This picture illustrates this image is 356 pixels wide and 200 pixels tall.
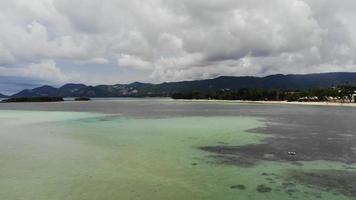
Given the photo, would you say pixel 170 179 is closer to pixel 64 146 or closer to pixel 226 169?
pixel 226 169

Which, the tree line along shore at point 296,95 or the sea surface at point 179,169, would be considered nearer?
the sea surface at point 179,169

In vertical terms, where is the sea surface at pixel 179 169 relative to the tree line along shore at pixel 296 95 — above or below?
below

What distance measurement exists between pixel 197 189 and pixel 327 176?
5245 millimetres

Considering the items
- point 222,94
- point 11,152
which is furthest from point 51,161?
point 222,94

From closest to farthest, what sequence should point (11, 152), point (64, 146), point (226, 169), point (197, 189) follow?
point (197, 189), point (226, 169), point (11, 152), point (64, 146)

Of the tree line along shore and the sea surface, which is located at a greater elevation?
the tree line along shore

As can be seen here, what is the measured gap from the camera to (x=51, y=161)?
15.0 meters

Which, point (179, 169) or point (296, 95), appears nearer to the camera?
point (179, 169)

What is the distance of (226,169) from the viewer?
13.0m

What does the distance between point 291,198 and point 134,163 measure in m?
7.49

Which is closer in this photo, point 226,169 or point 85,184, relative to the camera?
point 85,184

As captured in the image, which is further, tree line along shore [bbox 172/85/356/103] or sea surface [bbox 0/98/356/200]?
tree line along shore [bbox 172/85/356/103]

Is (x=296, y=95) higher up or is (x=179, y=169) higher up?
(x=296, y=95)

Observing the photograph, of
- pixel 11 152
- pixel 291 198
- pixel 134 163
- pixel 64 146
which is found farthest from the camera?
pixel 64 146
